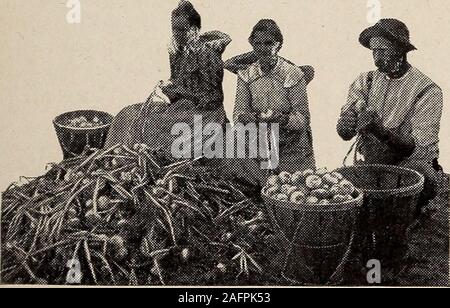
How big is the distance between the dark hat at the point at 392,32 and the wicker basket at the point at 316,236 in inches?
37.7

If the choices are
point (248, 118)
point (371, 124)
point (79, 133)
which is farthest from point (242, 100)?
point (79, 133)

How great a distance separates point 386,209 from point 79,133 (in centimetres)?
192

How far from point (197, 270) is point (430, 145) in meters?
1.52

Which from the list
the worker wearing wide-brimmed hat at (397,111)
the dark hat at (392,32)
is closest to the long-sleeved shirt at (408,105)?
the worker wearing wide-brimmed hat at (397,111)

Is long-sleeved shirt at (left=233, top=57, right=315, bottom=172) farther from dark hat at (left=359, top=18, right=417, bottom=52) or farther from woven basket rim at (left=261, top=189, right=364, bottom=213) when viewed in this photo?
woven basket rim at (left=261, top=189, right=364, bottom=213)

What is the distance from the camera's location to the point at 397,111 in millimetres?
5180

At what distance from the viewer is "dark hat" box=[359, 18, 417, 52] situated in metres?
5.07

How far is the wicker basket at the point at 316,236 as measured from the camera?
15.1 feet

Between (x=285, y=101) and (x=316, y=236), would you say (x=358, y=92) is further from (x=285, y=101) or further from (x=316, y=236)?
(x=316, y=236)

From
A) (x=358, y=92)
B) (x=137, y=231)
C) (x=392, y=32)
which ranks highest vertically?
(x=392, y=32)

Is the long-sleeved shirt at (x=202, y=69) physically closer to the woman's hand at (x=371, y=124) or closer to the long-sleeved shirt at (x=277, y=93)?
the long-sleeved shirt at (x=277, y=93)

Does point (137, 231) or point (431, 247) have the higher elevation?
point (137, 231)

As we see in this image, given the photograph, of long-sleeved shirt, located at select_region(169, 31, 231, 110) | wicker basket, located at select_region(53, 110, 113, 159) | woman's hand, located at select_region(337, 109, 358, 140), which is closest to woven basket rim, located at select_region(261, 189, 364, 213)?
woman's hand, located at select_region(337, 109, 358, 140)
